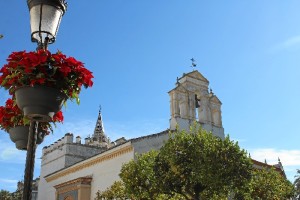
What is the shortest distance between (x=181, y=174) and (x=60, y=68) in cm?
1616

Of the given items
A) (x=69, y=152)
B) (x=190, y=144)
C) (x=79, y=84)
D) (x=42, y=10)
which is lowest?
(x=79, y=84)

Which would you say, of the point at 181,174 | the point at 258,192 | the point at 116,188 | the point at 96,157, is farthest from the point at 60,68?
the point at 96,157

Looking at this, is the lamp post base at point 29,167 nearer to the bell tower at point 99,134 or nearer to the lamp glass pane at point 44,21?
the lamp glass pane at point 44,21

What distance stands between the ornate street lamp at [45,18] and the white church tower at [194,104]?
949 inches

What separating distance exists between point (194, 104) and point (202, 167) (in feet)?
39.3

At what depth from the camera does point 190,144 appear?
20.2m

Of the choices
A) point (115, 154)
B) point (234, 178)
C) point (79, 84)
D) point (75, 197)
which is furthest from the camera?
point (75, 197)

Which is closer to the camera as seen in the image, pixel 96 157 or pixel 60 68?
pixel 60 68

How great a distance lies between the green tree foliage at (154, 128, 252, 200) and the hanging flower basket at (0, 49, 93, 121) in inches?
601

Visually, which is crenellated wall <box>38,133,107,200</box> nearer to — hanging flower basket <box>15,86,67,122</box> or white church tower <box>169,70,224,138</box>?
white church tower <box>169,70,224,138</box>

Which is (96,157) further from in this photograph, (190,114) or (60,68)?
(60,68)

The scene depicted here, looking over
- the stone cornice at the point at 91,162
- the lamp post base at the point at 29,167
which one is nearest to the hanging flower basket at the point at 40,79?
the lamp post base at the point at 29,167

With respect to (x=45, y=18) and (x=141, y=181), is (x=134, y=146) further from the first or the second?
(x=45, y=18)

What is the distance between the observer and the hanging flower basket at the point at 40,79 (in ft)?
13.4
